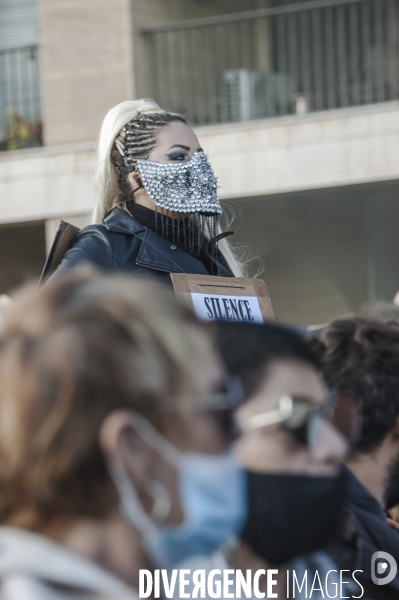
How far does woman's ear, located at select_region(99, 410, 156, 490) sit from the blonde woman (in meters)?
1.95

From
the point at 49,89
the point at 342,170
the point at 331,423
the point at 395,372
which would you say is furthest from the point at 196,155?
the point at 49,89

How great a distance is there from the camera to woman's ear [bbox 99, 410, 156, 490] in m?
1.34

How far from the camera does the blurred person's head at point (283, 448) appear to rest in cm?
162

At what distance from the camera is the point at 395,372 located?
2.54m

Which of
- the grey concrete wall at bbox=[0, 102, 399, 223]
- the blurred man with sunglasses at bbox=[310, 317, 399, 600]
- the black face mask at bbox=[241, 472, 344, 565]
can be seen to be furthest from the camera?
the grey concrete wall at bbox=[0, 102, 399, 223]

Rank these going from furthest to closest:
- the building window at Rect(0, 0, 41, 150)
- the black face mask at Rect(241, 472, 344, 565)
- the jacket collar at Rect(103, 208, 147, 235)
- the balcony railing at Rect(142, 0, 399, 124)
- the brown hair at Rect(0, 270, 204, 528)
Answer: the building window at Rect(0, 0, 41, 150) → the balcony railing at Rect(142, 0, 399, 124) → the jacket collar at Rect(103, 208, 147, 235) → the black face mask at Rect(241, 472, 344, 565) → the brown hair at Rect(0, 270, 204, 528)

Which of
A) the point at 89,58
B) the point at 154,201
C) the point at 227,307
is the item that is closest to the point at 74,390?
the point at 227,307

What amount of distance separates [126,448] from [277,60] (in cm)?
1176

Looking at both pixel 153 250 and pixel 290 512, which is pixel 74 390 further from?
pixel 153 250

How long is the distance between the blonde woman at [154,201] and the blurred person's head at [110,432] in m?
1.88

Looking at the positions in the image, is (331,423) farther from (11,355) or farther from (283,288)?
(283,288)

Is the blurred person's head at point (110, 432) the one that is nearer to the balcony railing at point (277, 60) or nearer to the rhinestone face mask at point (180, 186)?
the rhinestone face mask at point (180, 186)

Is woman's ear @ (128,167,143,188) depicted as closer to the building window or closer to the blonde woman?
the blonde woman

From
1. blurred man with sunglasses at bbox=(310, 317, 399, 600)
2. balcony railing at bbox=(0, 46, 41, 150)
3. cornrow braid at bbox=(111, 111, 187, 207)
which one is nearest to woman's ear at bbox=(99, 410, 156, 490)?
blurred man with sunglasses at bbox=(310, 317, 399, 600)
